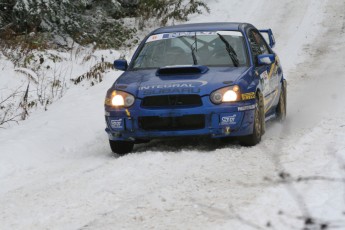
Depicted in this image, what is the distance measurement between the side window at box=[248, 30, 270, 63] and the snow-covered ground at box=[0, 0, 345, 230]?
3.53 feet

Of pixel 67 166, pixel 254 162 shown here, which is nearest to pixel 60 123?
pixel 67 166

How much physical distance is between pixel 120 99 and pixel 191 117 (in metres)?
0.87

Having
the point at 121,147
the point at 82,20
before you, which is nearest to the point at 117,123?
the point at 121,147

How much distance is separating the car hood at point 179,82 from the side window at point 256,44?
0.86m

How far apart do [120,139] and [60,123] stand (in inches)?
94.4

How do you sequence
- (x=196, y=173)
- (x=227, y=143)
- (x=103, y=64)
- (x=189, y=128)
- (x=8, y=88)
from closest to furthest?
(x=196, y=173)
(x=189, y=128)
(x=227, y=143)
(x=8, y=88)
(x=103, y=64)

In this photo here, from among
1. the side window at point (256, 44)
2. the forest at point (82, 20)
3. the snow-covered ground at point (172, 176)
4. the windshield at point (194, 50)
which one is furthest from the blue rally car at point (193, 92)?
the forest at point (82, 20)

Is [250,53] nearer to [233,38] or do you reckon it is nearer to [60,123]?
[233,38]

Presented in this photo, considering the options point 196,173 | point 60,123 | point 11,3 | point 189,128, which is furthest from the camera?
point 11,3

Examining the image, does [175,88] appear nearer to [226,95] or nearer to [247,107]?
[226,95]

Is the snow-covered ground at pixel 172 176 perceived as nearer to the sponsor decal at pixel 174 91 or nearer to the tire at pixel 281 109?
the tire at pixel 281 109

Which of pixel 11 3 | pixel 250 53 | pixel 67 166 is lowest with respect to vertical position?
pixel 67 166

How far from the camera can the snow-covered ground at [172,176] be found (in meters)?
4.84

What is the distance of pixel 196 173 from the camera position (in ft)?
20.8
